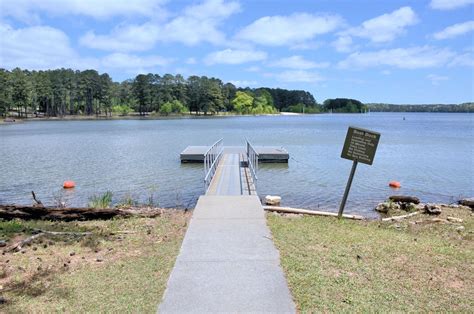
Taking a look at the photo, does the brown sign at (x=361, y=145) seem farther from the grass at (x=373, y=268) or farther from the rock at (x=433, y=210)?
the rock at (x=433, y=210)

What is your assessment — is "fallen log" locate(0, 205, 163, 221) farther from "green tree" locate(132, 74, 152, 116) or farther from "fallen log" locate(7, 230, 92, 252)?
"green tree" locate(132, 74, 152, 116)

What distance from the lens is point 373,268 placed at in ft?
16.6

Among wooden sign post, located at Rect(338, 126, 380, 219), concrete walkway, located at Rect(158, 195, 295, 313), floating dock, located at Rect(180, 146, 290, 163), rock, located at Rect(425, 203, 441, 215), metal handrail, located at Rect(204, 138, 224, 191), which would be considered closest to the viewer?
concrete walkway, located at Rect(158, 195, 295, 313)

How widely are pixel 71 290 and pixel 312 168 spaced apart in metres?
16.2

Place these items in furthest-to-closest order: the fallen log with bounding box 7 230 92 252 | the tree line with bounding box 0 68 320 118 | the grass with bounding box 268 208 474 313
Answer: the tree line with bounding box 0 68 320 118 → the fallen log with bounding box 7 230 92 252 → the grass with bounding box 268 208 474 313

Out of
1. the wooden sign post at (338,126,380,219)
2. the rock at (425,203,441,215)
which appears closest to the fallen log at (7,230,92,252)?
the wooden sign post at (338,126,380,219)

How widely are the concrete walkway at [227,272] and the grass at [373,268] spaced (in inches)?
8.4

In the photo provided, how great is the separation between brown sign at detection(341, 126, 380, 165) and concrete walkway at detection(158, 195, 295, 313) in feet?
8.55

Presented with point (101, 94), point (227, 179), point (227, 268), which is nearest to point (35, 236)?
point (227, 268)

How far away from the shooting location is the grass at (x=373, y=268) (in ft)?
13.4

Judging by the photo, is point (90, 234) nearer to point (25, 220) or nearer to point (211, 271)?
point (25, 220)

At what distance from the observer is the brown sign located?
8445mm

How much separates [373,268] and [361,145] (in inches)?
156

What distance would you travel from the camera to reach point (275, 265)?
16.4 ft
